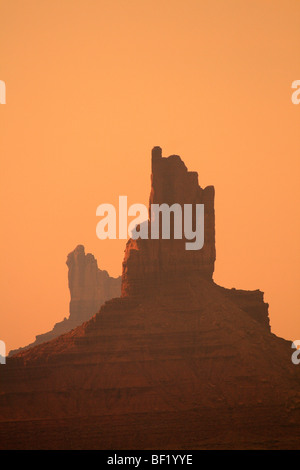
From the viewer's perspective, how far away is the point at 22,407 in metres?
184

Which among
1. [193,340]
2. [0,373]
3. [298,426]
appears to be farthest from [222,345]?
[0,373]

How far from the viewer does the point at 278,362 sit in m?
192

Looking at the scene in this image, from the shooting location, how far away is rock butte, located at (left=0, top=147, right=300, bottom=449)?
179250 millimetres

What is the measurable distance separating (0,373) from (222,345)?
94.0 ft

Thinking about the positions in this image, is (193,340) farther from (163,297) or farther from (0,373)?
(0,373)

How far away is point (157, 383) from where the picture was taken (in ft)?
611

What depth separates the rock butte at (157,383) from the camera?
588ft
